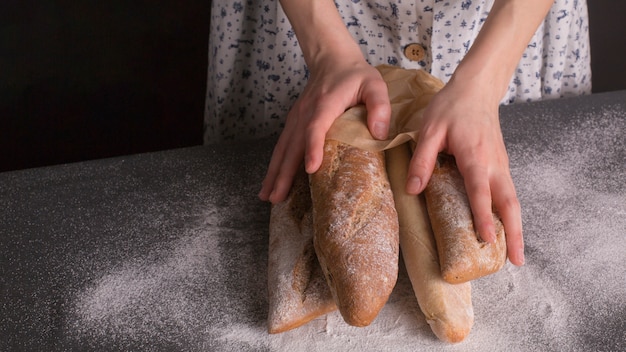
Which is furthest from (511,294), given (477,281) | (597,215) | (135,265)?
(135,265)

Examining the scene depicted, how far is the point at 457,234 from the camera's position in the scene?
895 mm

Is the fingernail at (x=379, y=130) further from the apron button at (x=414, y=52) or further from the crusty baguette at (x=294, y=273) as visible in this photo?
the apron button at (x=414, y=52)

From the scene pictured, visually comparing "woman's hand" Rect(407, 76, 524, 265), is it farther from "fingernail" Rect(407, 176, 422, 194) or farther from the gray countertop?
the gray countertop

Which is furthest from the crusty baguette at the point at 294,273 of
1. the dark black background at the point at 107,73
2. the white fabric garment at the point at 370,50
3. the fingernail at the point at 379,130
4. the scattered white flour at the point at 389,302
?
the dark black background at the point at 107,73

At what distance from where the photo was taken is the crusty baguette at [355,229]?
84 centimetres

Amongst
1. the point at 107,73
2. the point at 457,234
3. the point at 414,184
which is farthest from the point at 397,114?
the point at 107,73

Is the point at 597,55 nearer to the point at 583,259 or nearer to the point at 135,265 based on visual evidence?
the point at 583,259

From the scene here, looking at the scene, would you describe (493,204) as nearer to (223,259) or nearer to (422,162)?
(422,162)

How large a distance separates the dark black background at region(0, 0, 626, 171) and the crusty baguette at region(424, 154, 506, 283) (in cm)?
165

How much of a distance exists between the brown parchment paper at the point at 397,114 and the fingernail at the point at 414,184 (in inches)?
3.1

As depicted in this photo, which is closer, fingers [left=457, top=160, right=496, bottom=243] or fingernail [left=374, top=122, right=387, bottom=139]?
fingers [left=457, top=160, right=496, bottom=243]

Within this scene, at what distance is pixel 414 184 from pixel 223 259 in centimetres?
32

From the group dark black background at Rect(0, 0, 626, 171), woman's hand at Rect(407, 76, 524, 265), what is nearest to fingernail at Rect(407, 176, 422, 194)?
woman's hand at Rect(407, 76, 524, 265)

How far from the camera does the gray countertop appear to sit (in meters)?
0.91
